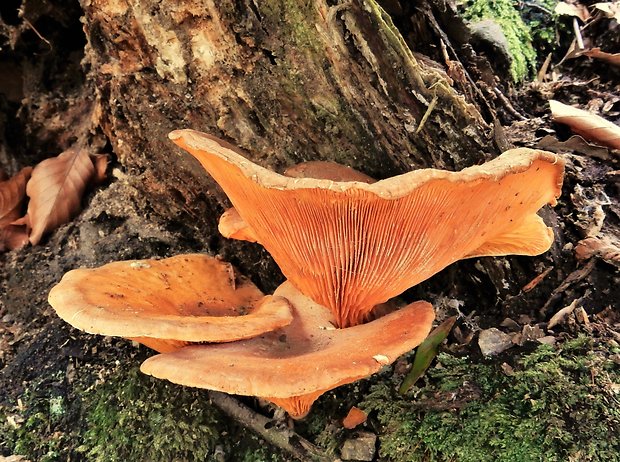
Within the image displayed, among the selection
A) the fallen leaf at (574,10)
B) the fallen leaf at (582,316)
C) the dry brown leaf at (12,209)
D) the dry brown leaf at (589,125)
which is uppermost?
the fallen leaf at (574,10)

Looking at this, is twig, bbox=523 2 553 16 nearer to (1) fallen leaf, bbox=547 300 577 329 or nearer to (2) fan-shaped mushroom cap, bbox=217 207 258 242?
(1) fallen leaf, bbox=547 300 577 329

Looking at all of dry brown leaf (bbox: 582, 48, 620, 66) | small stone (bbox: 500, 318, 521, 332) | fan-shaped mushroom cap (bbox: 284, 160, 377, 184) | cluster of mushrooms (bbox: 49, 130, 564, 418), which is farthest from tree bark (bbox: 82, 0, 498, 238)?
dry brown leaf (bbox: 582, 48, 620, 66)

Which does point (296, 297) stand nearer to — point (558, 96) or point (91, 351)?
point (91, 351)

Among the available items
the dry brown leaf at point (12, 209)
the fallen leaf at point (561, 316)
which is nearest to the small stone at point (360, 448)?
the fallen leaf at point (561, 316)

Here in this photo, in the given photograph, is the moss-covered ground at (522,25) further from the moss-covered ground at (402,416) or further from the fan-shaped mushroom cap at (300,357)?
the fan-shaped mushroom cap at (300,357)

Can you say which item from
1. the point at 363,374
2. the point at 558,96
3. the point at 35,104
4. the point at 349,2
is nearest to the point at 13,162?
the point at 35,104

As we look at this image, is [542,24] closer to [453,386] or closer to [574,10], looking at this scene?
[574,10]

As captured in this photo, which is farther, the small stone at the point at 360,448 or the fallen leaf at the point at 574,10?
the fallen leaf at the point at 574,10
